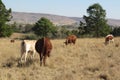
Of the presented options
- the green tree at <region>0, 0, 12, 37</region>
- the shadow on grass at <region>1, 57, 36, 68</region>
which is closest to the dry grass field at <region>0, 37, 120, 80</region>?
the shadow on grass at <region>1, 57, 36, 68</region>

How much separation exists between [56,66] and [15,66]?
1.85 m

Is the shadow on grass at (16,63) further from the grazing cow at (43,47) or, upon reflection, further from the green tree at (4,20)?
the green tree at (4,20)

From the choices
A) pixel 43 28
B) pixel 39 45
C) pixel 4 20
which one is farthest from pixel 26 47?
pixel 43 28

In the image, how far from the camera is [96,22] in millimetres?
67812

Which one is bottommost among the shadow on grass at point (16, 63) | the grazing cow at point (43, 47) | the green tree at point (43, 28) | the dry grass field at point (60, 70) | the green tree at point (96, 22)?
the green tree at point (43, 28)

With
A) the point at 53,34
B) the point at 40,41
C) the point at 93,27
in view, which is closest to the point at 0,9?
the point at 93,27

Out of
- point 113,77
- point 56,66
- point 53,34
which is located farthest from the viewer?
point 53,34

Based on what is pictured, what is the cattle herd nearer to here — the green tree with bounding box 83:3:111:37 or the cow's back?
the cow's back

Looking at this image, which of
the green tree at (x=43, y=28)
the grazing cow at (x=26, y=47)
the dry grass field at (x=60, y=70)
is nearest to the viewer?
the dry grass field at (x=60, y=70)

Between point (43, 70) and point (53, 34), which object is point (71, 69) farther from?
point (53, 34)

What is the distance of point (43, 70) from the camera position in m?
14.1

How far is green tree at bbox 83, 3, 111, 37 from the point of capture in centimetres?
6731

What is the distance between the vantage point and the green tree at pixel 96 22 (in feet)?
221

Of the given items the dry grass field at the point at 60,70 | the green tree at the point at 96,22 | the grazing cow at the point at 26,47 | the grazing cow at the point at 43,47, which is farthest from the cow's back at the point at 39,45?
the green tree at the point at 96,22
